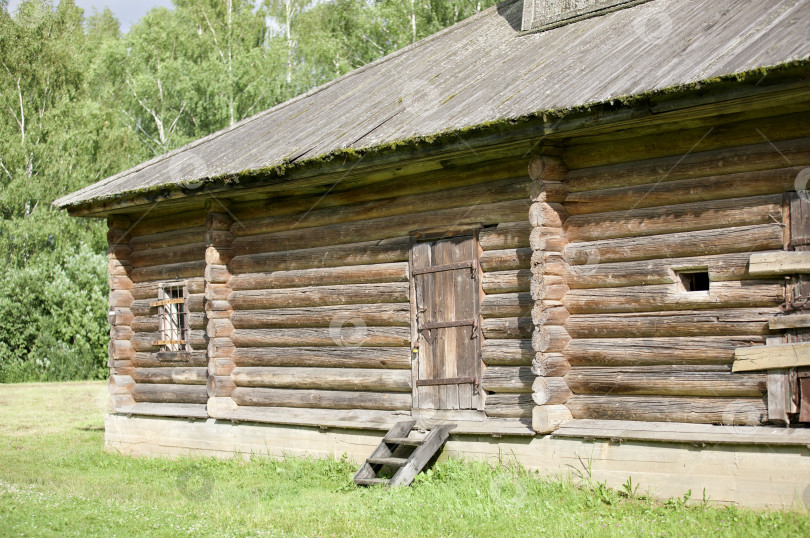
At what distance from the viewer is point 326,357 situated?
33.3 ft

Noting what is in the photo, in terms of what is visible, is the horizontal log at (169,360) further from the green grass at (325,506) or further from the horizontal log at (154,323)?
the green grass at (325,506)

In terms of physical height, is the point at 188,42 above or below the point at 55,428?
above

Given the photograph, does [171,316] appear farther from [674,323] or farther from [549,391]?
[674,323]

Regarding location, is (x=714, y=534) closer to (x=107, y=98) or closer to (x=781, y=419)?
(x=781, y=419)

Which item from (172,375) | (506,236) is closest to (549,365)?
(506,236)

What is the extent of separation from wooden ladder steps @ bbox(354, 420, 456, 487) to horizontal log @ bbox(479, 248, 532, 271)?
1599mm

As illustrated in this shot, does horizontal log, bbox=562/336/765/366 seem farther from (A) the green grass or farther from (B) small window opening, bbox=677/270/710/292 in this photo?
(A) the green grass

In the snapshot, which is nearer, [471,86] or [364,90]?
[471,86]

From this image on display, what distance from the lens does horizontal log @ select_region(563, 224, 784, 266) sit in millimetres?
7020

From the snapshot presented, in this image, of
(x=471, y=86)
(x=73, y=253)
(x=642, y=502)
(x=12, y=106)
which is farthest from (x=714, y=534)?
(x=12, y=106)

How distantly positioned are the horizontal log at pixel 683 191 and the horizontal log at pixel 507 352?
1.33 meters

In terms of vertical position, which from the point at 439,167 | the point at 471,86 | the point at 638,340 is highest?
the point at 471,86

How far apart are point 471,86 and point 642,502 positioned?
4618 millimetres

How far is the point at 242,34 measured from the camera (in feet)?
99.6
